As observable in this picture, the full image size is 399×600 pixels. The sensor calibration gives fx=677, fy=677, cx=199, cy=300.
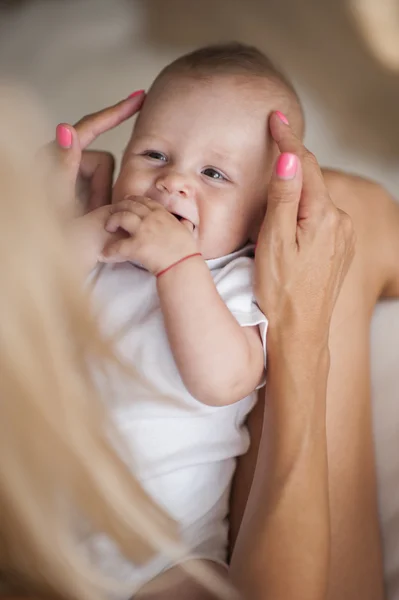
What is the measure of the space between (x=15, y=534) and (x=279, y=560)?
23 centimetres

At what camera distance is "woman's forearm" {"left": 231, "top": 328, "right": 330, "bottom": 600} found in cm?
60

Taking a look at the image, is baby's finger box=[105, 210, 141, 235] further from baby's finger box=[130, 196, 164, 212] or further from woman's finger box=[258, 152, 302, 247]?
woman's finger box=[258, 152, 302, 247]

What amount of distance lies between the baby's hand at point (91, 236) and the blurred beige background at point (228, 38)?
0.96ft

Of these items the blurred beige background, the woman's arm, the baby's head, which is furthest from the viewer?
the blurred beige background

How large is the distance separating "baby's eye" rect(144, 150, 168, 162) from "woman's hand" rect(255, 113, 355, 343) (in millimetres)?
126

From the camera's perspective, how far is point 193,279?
625 millimetres

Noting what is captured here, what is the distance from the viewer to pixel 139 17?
1051 millimetres

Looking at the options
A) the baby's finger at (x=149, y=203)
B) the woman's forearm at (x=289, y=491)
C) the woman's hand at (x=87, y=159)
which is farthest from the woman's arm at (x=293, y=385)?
the woman's hand at (x=87, y=159)

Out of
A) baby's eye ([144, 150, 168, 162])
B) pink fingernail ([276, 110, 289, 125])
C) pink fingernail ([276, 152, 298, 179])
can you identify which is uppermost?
pink fingernail ([276, 110, 289, 125])

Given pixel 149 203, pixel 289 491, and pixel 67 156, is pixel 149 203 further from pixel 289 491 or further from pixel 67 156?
pixel 289 491

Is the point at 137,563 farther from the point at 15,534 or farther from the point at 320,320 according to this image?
the point at 320,320

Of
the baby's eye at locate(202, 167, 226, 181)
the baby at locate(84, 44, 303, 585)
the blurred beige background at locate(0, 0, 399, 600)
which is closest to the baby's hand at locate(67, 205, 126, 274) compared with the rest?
the baby at locate(84, 44, 303, 585)

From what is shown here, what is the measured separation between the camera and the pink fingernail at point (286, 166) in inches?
25.7

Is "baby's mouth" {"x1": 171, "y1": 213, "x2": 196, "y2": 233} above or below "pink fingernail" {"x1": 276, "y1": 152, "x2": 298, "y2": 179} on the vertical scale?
below
